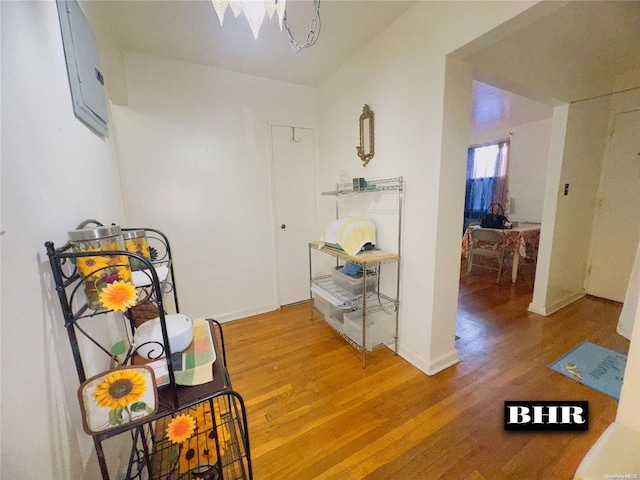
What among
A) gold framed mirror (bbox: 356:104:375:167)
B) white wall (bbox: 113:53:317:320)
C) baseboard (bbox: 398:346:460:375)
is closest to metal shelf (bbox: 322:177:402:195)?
gold framed mirror (bbox: 356:104:375:167)

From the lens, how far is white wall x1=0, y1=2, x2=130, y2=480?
0.49m

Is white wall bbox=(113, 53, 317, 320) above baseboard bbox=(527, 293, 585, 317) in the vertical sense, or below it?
above

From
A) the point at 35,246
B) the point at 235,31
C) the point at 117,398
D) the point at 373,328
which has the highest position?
the point at 235,31

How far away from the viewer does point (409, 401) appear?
4.97 feet

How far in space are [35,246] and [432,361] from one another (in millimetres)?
2042

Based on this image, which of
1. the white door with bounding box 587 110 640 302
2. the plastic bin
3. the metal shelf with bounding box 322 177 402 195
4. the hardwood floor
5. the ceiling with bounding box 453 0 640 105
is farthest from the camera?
the white door with bounding box 587 110 640 302

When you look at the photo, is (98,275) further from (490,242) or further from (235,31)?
(490,242)

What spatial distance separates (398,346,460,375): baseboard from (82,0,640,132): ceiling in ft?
6.38

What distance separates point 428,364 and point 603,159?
9.85 feet

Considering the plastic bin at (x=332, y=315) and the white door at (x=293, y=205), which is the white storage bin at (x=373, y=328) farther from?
Answer: the white door at (x=293, y=205)

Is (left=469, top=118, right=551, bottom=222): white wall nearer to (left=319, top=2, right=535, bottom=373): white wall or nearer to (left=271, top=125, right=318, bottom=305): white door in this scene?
(left=319, top=2, right=535, bottom=373): white wall

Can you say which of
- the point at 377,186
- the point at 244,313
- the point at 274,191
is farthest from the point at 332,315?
the point at 274,191

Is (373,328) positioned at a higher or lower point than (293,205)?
lower

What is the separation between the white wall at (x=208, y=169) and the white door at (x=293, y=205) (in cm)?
10
